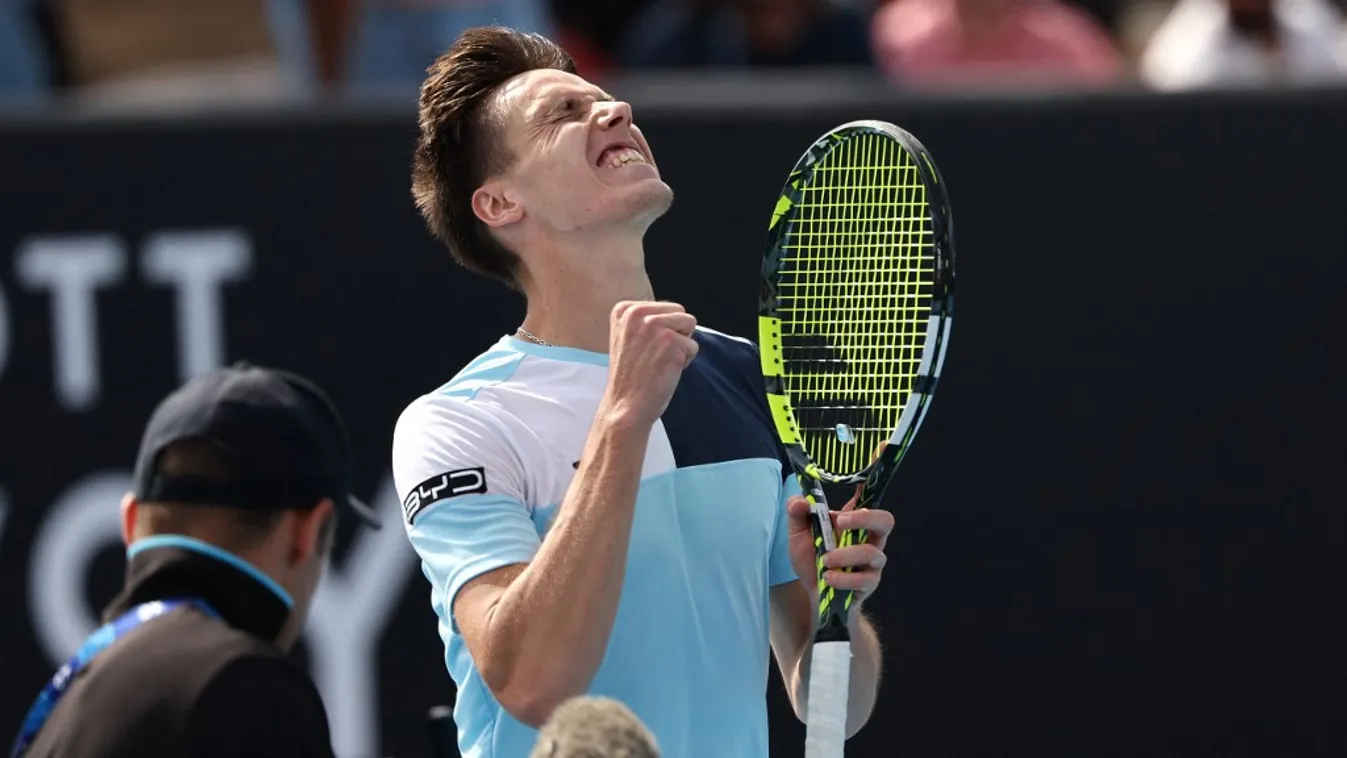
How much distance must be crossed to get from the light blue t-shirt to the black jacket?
237mm

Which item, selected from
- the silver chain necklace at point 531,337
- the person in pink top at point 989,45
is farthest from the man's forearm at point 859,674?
the person in pink top at point 989,45

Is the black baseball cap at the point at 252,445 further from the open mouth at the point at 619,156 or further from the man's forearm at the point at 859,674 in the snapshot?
the man's forearm at the point at 859,674

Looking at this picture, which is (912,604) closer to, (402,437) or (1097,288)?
(1097,288)

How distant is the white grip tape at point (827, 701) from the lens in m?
2.71

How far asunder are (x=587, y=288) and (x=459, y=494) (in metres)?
0.39

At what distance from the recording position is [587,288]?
3.06 metres

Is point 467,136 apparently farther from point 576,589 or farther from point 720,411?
point 576,589

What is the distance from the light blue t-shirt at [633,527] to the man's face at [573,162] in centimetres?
20

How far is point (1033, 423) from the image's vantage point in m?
5.64

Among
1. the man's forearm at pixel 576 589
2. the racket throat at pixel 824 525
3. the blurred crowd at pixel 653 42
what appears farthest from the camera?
the blurred crowd at pixel 653 42

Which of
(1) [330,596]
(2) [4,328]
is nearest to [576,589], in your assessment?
(1) [330,596]

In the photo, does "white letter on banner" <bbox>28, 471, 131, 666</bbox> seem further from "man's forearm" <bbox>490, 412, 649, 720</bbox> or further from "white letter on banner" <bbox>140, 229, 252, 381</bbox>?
"man's forearm" <bbox>490, 412, 649, 720</bbox>

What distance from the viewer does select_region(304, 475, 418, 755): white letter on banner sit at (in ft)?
18.6

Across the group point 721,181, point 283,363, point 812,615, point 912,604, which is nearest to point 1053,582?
point 912,604
